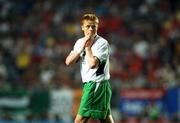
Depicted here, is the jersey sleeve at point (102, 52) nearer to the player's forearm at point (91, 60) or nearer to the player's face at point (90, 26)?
the player's forearm at point (91, 60)

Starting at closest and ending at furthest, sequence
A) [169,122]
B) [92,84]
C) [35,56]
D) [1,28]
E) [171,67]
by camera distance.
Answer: [92,84]
[169,122]
[171,67]
[35,56]
[1,28]

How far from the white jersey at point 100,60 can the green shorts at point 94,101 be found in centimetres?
9

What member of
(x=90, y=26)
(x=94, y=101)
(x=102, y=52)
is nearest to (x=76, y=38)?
(x=94, y=101)

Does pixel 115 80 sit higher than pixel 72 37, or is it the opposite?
pixel 72 37

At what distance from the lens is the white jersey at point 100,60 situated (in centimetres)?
965

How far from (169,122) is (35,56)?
5.74m

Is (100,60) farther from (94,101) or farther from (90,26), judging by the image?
(94,101)

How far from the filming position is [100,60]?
9.65 meters

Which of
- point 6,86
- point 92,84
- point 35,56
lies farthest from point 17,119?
point 92,84

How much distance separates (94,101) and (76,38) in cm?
1231

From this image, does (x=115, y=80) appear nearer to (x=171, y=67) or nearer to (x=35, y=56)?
(x=171, y=67)

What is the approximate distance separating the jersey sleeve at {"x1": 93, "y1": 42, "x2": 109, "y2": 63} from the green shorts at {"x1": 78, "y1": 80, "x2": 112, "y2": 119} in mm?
398

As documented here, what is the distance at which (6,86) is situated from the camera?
20.8 metres

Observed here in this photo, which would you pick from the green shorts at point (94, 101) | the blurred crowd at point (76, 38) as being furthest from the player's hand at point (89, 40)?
the blurred crowd at point (76, 38)
